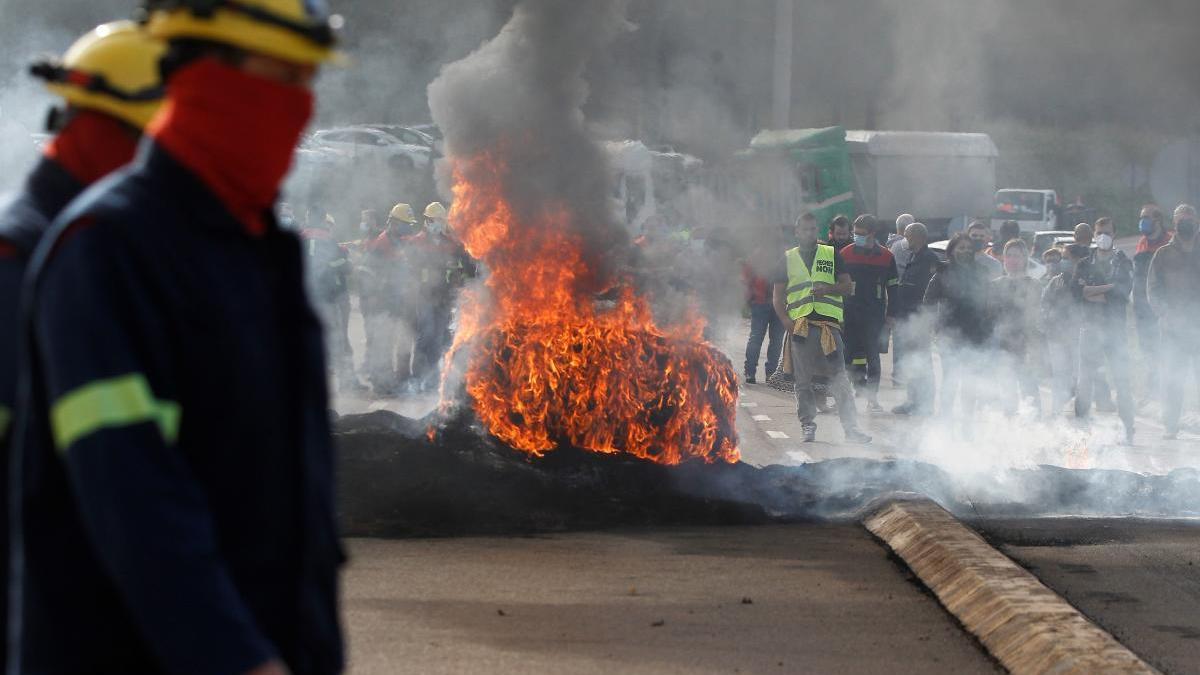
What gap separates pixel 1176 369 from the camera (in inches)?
570

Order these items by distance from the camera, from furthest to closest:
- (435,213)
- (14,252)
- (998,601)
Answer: (435,213) → (998,601) → (14,252)

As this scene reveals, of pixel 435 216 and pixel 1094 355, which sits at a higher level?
pixel 435 216

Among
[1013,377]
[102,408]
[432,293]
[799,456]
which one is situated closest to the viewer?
[102,408]

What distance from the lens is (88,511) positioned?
195cm

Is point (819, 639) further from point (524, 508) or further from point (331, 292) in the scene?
point (331, 292)

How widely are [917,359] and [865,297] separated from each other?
0.85m

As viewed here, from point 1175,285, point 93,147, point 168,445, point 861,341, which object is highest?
point 93,147

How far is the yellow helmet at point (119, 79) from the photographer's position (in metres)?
2.59

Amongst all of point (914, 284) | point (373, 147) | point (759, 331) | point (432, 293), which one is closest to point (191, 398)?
point (914, 284)

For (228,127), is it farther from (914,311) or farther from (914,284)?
(914,311)

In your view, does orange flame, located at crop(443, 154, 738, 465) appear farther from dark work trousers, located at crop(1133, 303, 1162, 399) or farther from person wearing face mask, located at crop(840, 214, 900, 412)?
dark work trousers, located at crop(1133, 303, 1162, 399)

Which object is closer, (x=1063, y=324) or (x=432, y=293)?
(x=1063, y=324)

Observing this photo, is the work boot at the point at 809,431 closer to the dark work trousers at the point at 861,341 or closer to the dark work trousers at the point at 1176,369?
the dark work trousers at the point at 861,341

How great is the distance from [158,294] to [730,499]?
23.3 feet
